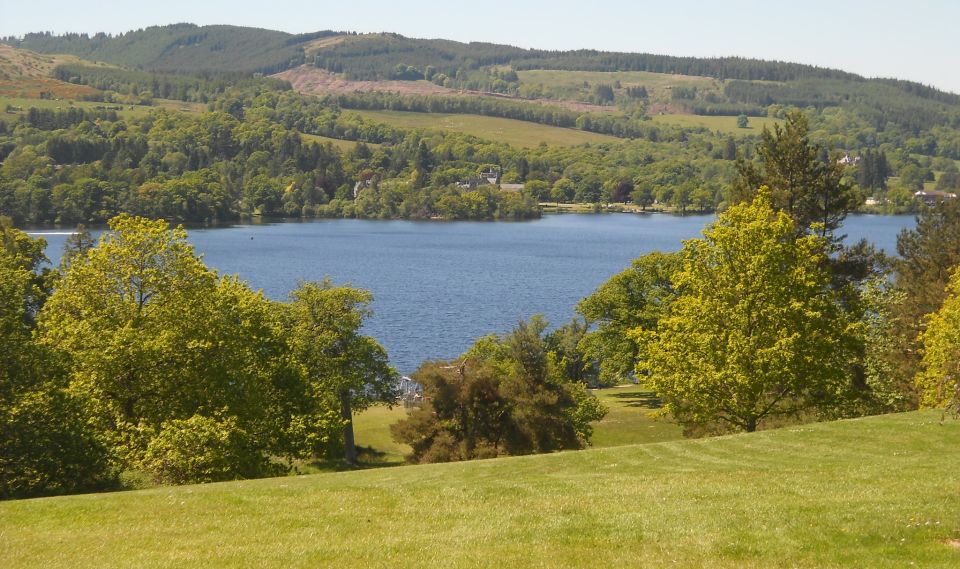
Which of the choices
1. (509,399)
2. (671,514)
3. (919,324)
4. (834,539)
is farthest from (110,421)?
(919,324)

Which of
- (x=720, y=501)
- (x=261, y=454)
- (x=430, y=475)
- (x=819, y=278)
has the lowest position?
(x=261, y=454)

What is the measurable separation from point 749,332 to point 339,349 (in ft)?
81.2

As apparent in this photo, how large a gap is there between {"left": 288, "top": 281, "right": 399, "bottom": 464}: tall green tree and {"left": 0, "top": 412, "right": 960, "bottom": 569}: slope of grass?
25.5 metres

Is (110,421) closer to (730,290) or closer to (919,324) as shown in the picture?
(730,290)

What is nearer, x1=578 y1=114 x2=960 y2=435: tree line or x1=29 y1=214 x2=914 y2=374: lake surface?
x1=578 y1=114 x2=960 y2=435: tree line

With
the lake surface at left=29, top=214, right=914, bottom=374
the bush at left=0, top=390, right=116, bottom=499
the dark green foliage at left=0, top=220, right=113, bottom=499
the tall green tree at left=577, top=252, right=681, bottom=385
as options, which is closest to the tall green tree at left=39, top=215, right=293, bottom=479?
the dark green foliage at left=0, top=220, right=113, bottom=499

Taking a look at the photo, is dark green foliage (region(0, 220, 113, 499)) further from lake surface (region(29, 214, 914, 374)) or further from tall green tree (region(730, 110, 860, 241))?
lake surface (region(29, 214, 914, 374))

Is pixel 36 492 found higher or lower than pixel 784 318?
lower

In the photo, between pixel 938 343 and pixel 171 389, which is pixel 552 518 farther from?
pixel 938 343

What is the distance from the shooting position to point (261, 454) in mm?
39250

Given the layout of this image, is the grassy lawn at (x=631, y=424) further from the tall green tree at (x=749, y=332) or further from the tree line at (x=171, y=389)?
the tall green tree at (x=749, y=332)

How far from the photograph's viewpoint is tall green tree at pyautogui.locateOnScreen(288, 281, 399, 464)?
2159 inches

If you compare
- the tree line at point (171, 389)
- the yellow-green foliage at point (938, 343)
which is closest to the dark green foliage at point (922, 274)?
the yellow-green foliage at point (938, 343)

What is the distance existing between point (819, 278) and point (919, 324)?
9.77 m
